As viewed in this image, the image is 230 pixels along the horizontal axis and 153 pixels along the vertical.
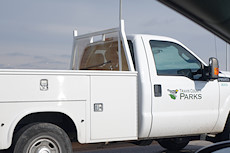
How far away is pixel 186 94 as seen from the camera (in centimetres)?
538

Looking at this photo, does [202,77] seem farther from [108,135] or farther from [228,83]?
[108,135]

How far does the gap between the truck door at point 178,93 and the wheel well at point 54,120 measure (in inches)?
47.2

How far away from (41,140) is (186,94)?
7.90ft

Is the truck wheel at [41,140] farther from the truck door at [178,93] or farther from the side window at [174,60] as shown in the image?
the side window at [174,60]

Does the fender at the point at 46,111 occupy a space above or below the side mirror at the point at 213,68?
below

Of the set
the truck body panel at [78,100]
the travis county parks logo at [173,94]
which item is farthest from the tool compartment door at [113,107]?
the travis county parks logo at [173,94]

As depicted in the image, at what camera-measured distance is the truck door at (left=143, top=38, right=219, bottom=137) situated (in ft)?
16.9

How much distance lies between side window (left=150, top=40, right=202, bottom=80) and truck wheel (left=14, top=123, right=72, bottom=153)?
189cm


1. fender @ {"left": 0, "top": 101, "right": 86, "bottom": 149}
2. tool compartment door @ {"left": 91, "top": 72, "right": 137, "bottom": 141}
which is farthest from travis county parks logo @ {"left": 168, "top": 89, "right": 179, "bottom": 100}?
fender @ {"left": 0, "top": 101, "right": 86, "bottom": 149}

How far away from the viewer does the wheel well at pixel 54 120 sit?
4430 mm

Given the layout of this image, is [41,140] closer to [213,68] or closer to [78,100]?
[78,100]

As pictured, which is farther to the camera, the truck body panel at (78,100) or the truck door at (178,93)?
the truck door at (178,93)

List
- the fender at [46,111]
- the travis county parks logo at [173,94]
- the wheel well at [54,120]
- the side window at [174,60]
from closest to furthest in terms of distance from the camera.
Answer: the fender at [46,111] → the wheel well at [54,120] → the travis county parks logo at [173,94] → the side window at [174,60]

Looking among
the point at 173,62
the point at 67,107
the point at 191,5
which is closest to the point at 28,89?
the point at 67,107
